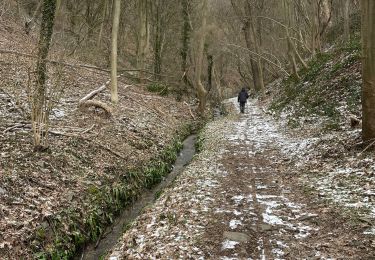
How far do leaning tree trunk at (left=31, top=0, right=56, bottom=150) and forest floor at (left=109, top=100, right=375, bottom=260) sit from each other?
3512 mm

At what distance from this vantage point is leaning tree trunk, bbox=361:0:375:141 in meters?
9.77

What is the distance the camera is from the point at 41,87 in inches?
396

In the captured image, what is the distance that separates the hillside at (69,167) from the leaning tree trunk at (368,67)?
22.2 ft

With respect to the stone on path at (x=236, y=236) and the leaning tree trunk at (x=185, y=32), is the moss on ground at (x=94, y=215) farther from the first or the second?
the leaning tree trunk at (x=185, y=32)

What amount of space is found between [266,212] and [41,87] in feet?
21.9

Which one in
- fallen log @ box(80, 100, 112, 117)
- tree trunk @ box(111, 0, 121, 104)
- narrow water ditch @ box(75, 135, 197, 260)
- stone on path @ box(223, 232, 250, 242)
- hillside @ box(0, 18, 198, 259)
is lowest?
narrow water ditch @ box(75, 135, 197, 260)

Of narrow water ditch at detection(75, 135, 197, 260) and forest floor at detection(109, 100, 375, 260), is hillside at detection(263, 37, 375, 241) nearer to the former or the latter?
forest floor at detection(109, 100, 375, 260)

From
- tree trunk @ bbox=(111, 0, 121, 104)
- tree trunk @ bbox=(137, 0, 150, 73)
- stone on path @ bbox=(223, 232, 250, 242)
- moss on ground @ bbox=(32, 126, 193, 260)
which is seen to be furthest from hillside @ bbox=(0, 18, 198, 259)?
tree trunk @ bbox=(137, 0, 150, 73)

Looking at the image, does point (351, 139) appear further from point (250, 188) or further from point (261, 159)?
point (250, 188)

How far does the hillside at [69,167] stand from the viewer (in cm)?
739

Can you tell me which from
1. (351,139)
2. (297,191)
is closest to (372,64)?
(351,139)

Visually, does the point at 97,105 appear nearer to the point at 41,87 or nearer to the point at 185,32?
the point at 41,87

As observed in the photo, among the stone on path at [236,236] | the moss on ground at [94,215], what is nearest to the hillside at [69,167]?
the moss on ground at [94,215]

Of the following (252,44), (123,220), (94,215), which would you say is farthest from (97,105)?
(252,44)
